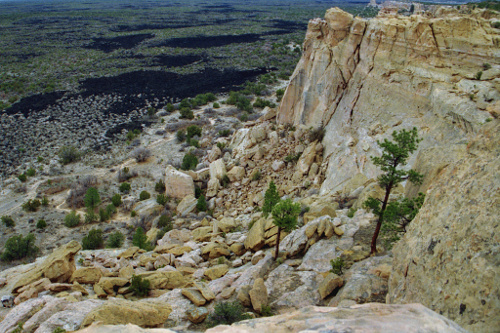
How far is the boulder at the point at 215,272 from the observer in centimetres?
1288

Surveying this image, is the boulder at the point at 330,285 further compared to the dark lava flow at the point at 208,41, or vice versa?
the dark lava flow at the point at 208,41

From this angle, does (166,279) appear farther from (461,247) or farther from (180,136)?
(180,136)

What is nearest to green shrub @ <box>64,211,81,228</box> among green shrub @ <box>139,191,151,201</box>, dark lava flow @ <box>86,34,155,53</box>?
green shrub @ <box>139,191,151,201</box>

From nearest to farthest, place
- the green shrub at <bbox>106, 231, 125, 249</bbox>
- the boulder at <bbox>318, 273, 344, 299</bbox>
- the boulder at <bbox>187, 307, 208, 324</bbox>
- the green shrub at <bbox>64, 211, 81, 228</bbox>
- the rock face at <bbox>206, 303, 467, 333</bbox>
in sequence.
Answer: the rock face at <bbox>206, 303, 467, 333</bbox>, the boulder at <bbox>187, 307, 208, 324</bbox>, the boulder at <bbox>318, 273, 344, 299</bbox>, the green shrub at <bbox>106, 231, 125, 249</bbox>, the green shrub at <bbox>64, 211, 81, 228</bbox>

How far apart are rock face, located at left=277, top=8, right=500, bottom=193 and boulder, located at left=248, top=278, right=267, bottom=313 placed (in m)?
6.36

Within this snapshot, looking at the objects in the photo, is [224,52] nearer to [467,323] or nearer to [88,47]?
[88,47]

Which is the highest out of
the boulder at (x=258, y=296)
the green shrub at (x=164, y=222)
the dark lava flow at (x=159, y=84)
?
the dark lava flow at (x=159, y=84)

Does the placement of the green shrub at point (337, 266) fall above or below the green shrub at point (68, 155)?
above

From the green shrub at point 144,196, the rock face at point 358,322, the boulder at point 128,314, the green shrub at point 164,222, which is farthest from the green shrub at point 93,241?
the rock face at point 358,322

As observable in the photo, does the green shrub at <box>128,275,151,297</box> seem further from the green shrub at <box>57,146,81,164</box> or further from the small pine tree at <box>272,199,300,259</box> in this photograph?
the green shrub at <box>57,146,81,164</box>

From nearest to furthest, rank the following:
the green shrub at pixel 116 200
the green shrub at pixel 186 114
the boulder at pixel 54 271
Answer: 1. the boulder at pixel 54 271
2. the green shrub at pixel 116 200
3. the green shrub at pixel 186 114

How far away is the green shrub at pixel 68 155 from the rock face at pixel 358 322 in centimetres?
2970

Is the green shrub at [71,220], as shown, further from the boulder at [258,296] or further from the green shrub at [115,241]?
the boulder at [258,296]

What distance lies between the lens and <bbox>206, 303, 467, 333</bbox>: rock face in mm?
4590
